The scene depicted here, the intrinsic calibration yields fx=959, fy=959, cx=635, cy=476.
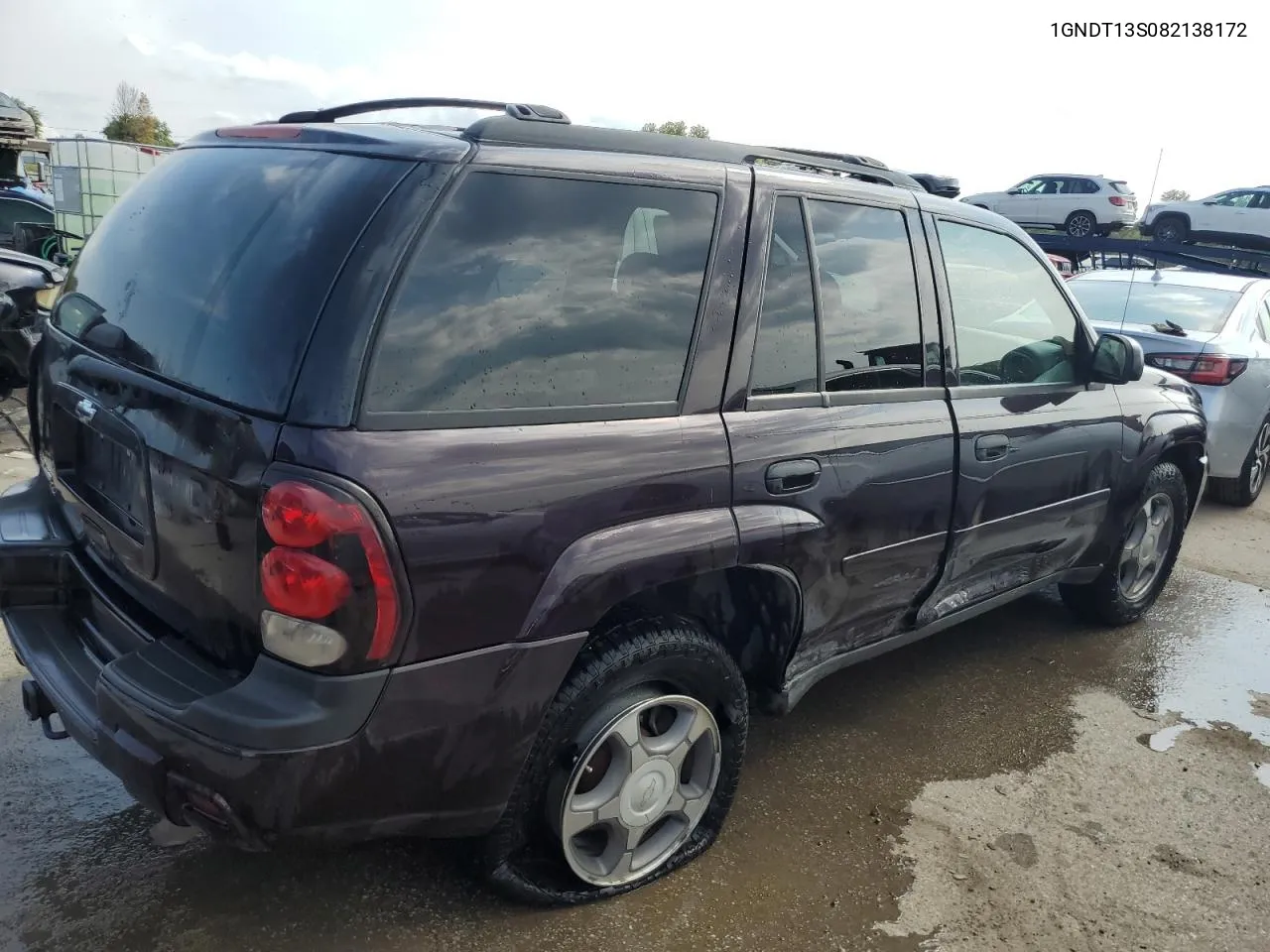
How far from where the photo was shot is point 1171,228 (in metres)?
20.3

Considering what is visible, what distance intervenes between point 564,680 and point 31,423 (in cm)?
185

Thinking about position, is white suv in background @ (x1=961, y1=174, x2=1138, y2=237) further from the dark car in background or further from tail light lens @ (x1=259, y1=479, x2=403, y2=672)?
tail light lens @ (x1=259, y1=479, x2=403, y2=672)

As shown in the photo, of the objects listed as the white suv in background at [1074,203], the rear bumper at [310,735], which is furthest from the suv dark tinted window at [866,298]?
the white suv in background at [1074,203]

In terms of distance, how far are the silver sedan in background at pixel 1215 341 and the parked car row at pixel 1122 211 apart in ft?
43.6

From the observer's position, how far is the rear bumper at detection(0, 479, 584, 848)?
1.81 meters

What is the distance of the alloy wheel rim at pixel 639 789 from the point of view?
91.4 inches

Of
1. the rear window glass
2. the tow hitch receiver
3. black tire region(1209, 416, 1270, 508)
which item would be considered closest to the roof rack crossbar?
the rear window glass

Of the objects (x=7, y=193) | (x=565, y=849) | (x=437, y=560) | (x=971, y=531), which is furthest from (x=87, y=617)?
(x=7, y=193)

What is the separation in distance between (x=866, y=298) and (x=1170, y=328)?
4.58 m

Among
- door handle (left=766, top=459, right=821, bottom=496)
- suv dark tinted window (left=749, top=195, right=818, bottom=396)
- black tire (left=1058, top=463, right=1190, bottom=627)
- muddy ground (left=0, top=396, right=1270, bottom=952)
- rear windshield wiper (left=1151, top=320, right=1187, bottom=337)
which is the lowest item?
muddy ground (left=0, top=396, right=1270, bottom=952)

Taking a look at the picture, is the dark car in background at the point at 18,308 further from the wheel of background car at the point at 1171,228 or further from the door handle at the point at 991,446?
the wheel of background car at the point at 1171,228

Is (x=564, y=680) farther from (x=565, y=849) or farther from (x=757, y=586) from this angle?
(x=757, y=586)

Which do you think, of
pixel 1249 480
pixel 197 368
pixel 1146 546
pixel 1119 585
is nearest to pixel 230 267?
pixel 197 368

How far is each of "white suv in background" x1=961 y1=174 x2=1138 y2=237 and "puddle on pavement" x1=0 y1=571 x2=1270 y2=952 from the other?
19583mm
